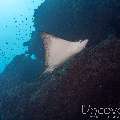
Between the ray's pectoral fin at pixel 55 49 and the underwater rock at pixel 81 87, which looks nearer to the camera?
the underwater rock at pixel 81 87

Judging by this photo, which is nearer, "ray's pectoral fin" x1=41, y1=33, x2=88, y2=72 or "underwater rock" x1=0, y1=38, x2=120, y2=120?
"underwater rock" x1=0, y1=38, x2=120, y2=120

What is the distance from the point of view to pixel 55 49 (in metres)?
12.4

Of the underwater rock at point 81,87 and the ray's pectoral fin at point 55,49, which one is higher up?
the ray's pectoral fin at point 55,49

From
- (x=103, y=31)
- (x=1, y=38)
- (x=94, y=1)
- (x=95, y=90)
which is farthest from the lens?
(x=1, y=38)

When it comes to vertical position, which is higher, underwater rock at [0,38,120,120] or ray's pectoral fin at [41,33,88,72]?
ray's pectoral fin at [41,33,88,72]

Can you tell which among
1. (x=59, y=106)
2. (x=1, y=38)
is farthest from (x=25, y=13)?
(x=59, y=106)

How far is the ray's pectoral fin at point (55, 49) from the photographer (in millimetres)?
11423

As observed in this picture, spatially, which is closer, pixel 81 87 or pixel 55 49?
pixel 81 87

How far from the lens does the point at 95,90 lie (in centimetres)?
662

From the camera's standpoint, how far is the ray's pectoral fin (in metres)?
11.4

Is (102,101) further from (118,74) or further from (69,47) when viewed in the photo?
(69,47)

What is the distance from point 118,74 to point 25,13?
8056 cm

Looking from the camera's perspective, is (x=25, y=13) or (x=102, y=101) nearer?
(x=102, y=101)

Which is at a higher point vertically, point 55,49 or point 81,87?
point 55,49
